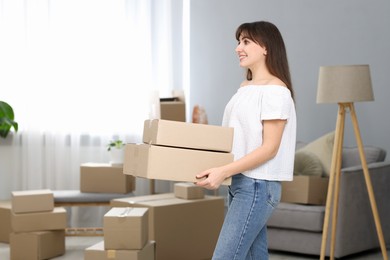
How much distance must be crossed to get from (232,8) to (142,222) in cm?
281

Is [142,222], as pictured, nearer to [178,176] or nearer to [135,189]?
[178,176]

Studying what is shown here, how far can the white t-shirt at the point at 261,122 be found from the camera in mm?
2123

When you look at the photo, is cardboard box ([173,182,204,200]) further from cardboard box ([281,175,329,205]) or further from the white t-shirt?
the white t-shirt

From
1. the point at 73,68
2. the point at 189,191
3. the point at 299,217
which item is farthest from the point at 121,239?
the point at 73,68

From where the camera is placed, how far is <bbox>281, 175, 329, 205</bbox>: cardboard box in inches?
183

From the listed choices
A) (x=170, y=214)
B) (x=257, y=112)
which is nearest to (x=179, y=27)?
(x=170, y=214)

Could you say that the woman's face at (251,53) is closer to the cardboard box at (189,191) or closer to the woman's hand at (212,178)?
the woman's hand at (212,178)

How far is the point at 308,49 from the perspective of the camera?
5.66m

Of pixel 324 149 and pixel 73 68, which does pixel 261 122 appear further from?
pixel 73 68

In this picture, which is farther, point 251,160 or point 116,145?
point 116,145

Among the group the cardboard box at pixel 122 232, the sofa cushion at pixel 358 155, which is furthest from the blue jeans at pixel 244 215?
the sofa cushion at pixel 358 155

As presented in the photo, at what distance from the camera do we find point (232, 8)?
19.5ft

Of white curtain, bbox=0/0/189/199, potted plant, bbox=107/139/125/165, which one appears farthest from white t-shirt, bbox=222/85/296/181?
white curtain, bbox=0/0/189/199

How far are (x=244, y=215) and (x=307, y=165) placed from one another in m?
2.87
